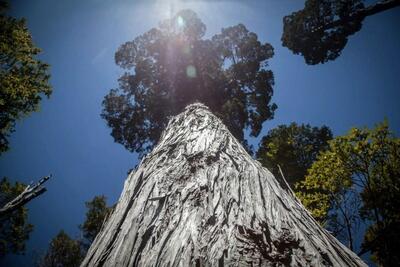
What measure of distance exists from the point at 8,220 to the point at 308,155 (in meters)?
20.5

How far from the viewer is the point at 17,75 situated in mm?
8281

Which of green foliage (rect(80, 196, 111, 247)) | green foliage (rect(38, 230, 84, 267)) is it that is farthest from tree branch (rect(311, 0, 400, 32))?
green foliage (rect(38, 230, 84, 267))

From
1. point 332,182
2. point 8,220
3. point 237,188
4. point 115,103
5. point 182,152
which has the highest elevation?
point 115,103

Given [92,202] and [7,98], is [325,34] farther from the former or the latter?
[92,202]

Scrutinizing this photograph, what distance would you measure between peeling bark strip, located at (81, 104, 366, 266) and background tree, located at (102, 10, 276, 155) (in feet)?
28.8

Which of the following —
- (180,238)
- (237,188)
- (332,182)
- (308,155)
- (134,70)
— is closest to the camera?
(180,238)

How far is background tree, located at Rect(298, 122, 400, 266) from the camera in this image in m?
8.29

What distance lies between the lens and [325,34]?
35.3 feet

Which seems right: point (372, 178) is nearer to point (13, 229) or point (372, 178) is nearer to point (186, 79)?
Answer: point (186, 79)

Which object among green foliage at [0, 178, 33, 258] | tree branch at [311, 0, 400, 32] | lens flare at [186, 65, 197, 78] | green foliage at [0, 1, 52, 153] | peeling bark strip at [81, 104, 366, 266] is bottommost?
peeling bark strip at [81, 104, 366, 266]

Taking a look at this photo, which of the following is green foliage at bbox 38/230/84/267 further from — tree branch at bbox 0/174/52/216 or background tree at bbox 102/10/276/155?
tree branch at bbox 0/174/52/216

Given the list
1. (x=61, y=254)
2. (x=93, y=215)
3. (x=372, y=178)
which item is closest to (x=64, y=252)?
(x=61, y=254)

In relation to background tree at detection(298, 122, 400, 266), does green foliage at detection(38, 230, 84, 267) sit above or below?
below

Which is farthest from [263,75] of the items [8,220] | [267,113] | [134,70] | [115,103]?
[8,220]
